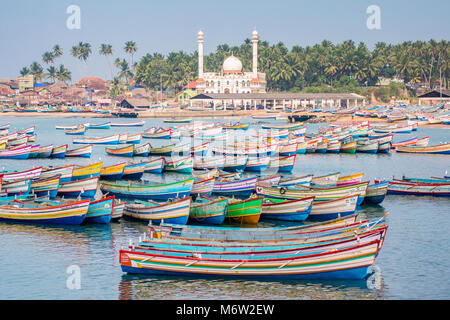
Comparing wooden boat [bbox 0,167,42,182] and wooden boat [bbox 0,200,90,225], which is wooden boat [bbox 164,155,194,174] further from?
wooden boat [bbox 0,200,90,225]

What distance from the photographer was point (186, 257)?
2902 cm

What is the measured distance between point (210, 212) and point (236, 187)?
26.9ft

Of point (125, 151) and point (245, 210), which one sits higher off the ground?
point (125, 151)

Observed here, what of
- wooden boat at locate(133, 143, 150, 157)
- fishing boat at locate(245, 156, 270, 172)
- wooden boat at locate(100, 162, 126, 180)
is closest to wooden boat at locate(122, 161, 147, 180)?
wooden boat at locate(100, 162, 126, 180)

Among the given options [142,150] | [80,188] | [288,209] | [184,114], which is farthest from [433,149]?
[184,114]

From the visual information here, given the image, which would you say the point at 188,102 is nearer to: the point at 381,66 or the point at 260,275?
the point at 381,66

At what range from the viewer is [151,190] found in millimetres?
45062

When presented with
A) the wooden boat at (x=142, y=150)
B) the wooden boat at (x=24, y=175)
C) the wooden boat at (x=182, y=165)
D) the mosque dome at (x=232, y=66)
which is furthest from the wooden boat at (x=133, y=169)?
the mosque dome at (x=232, y=66)

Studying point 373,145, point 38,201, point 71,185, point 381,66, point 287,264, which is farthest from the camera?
point 381,66

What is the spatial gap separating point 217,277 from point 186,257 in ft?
5.36

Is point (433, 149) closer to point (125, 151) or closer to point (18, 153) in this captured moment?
point (125, 151)

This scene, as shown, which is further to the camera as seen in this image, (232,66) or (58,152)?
(232,66)

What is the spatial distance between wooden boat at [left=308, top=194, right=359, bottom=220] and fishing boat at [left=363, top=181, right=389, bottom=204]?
208 inches

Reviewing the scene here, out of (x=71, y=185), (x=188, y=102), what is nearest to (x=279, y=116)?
(x=188, y=102)
